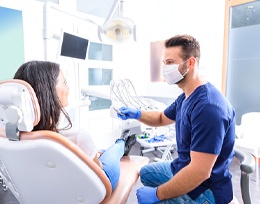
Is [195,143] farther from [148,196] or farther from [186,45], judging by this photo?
[186,45]

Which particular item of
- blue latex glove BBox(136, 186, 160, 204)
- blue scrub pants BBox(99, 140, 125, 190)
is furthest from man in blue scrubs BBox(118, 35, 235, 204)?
blue scrub pants BBox(99, 140, 125, 190)

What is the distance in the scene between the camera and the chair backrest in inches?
24.0

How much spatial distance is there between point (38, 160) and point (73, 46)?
1348 millimetres

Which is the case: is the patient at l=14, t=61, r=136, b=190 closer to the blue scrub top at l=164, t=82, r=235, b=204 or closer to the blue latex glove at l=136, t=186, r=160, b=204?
the blue latex glove at l=136, t=186, r=160, b=204

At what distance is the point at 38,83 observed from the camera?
88 cm

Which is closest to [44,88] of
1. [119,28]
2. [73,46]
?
[119,28]

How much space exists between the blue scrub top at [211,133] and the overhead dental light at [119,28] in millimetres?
712

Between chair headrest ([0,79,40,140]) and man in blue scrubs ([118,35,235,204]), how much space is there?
2.12 ft

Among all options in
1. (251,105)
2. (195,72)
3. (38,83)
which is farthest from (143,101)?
(251,105)

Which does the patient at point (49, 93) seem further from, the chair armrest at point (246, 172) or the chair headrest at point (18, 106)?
the chair armrest at point (246, 172)

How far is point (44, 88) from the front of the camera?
88 centimetres

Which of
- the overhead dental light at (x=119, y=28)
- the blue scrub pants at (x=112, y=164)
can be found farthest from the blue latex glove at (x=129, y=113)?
the overhead dental light at (x=119, y=28)

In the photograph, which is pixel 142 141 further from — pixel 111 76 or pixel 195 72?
pixel 195 72

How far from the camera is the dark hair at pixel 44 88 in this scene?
2.86ft
